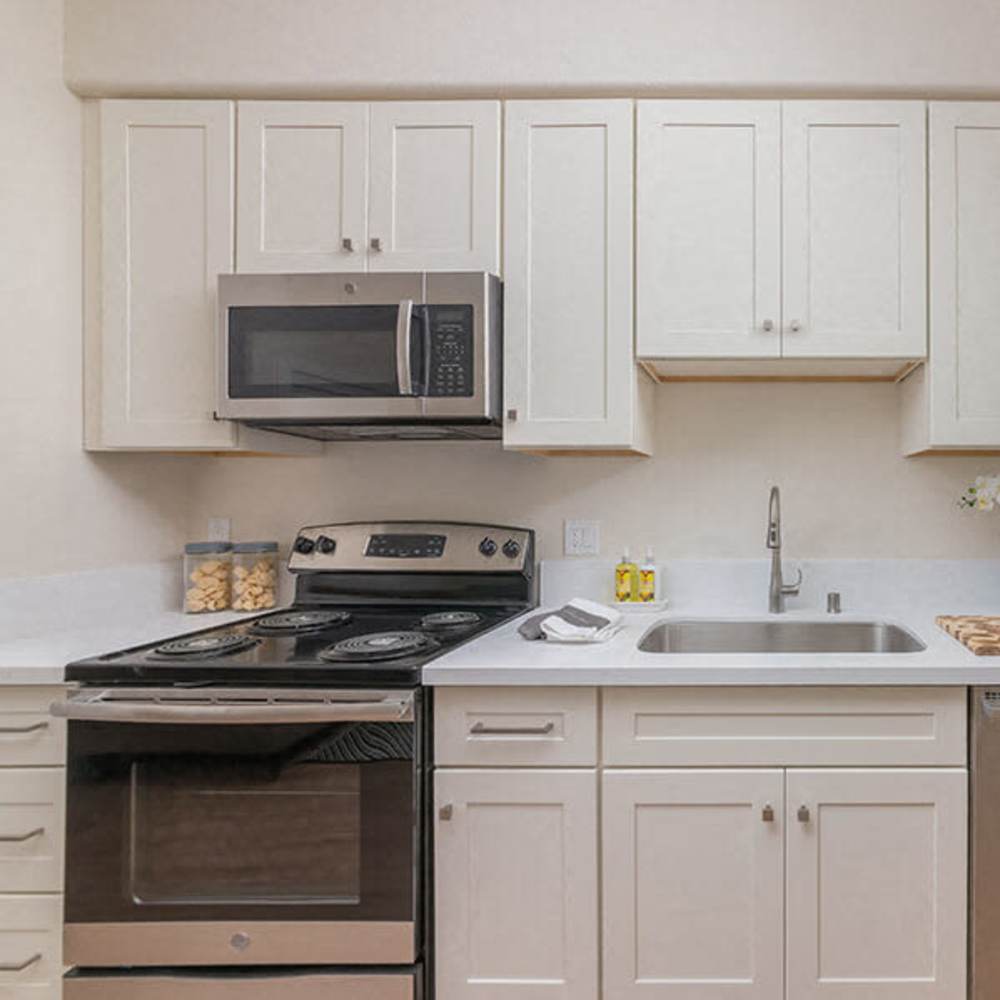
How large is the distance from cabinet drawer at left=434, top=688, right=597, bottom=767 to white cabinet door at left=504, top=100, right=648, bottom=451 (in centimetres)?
68

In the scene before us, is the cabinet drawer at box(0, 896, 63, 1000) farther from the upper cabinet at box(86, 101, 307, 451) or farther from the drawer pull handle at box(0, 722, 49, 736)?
the upper cabinet at box(86, 101, 307, 451)

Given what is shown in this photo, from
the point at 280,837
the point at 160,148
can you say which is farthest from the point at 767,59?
the point at 280,837

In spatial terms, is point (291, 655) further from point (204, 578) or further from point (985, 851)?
point (985, 851)

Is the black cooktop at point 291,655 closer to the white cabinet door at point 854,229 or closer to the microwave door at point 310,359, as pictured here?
the microwave door at point 310,359

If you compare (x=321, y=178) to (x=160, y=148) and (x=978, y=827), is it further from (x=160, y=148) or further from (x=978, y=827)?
(x=978, y=827)

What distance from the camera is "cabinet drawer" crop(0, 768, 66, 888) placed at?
5.26ft

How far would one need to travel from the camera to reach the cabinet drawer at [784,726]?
1595 millimetres

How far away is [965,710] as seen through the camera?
1.59 m

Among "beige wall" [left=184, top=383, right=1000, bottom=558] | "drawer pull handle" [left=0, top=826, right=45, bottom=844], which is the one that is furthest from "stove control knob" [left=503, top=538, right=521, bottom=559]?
"drawer pull handle" [left=0, top=826, right=45, bottom=844]

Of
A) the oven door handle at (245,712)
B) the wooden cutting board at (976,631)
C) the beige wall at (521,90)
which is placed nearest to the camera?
the oven door handle at (245,712)

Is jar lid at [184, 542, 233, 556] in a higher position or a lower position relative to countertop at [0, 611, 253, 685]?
higher

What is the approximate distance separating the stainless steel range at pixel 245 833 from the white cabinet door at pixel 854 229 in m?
1.31

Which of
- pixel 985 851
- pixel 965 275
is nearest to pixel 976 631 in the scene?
pixel 985 851

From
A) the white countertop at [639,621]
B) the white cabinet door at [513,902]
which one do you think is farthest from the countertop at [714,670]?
the white cabinet door at [513,902]
